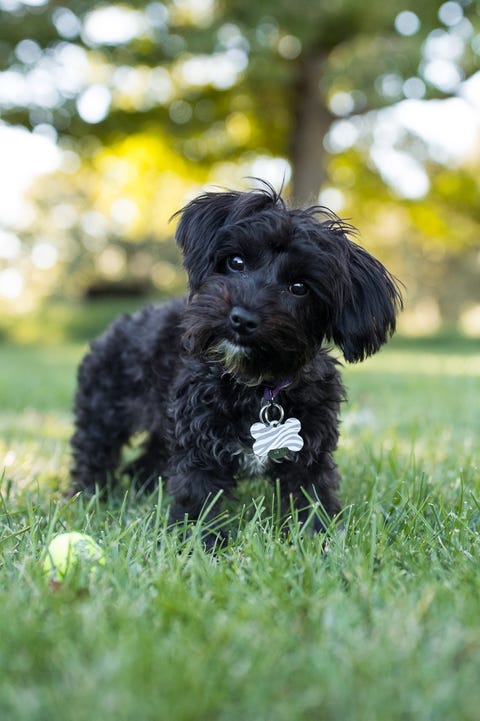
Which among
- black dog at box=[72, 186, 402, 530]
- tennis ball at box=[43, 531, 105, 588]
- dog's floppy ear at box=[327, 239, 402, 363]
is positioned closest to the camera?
tennis ball at box=[43, 531, 105, 588]

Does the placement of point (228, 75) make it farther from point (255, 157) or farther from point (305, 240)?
point (305, 240)

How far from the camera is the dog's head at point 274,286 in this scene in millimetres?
2734

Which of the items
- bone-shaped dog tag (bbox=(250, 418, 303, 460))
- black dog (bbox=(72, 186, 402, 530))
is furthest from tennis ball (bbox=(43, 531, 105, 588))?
bone-shaped dog tag (bbox=(250, 418, 303, 460))

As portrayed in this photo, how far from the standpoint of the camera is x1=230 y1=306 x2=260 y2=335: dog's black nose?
2.66m

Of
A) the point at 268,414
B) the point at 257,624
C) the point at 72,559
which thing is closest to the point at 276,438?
the point at 268,414

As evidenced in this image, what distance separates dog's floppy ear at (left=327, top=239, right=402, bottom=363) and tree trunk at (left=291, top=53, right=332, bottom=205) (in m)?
15.0

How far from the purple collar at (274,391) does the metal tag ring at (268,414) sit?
0.09 feet

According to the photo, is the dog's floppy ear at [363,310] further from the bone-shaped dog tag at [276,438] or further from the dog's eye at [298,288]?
the bone-shaped dog tag at [276,438]

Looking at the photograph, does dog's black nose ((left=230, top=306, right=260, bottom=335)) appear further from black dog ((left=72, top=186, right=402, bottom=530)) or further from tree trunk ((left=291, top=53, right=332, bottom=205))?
tree trunk ((left=291, top=53, right=332, bottom=205))

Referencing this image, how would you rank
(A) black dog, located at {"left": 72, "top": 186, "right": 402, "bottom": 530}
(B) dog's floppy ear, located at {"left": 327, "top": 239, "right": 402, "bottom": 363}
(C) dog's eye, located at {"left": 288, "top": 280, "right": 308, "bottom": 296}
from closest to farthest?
(A) black dog, located at {"left": 72, "top": 186, "right": 402, "bottom": 530} → (C) dog's eye, located at {"left": 288, "top": 280, "right": 308, "bottom": 296} → (B) dog's floppy ear, located at {"left": 327, "top": 239, "right": 402, "bottom": 363}

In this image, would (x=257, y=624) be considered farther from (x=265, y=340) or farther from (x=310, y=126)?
(x=310, y=126)

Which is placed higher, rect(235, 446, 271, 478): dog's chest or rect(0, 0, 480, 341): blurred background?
rect(0, 0, 480, 341): blurred background

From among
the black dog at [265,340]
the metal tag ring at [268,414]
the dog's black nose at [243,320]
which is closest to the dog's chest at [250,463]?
the black dog at [265,340]

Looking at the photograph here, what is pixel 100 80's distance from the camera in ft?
52.0
